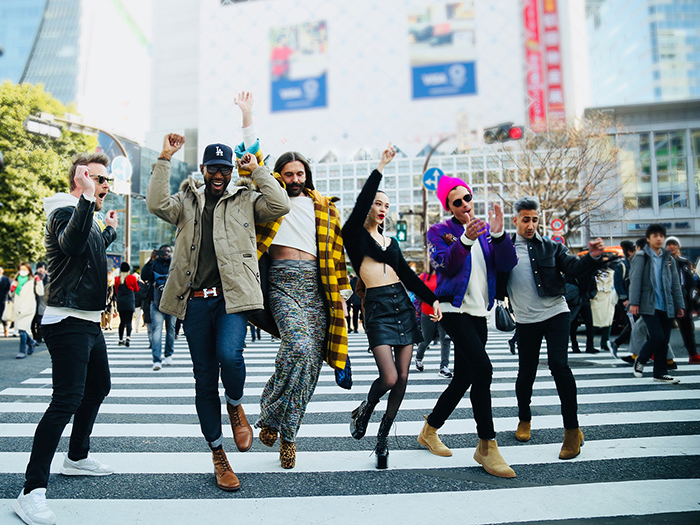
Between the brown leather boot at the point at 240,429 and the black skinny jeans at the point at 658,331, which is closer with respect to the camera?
the brown leather boot at the point at 240,429

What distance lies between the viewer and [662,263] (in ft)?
20.2

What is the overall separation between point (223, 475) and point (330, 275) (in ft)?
4.31

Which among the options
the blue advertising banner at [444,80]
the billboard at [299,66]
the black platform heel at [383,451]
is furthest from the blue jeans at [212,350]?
the blue advertising banner at [444,80]

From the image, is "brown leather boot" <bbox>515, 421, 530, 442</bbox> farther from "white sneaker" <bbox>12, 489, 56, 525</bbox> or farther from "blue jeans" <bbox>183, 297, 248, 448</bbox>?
"white sneaker" <bbox>12, 489, 56, 525</bbox>

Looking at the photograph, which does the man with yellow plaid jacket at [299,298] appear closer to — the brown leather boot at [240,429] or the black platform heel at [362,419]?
the brown leather boot at [240,429]

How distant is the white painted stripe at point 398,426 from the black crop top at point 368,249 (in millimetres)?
1344

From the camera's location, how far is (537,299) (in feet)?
12.5

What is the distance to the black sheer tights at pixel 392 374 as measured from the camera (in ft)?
11.0

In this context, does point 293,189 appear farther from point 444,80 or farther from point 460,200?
point 444,80

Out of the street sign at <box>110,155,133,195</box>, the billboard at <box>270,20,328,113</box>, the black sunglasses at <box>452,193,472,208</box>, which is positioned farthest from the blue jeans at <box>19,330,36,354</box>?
the billboard at <box>270,20,328,113</box>

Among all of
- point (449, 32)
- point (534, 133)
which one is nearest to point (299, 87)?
point (449, 32)

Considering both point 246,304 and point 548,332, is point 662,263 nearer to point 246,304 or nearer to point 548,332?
point 548,332

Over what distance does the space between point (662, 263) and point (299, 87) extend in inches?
2163

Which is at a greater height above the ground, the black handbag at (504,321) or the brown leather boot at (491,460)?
the black handbag at (504,321)
